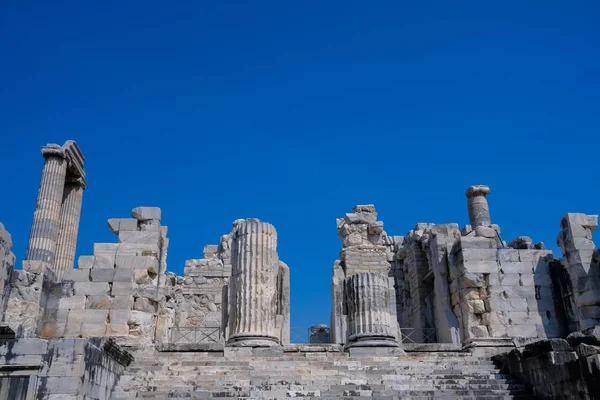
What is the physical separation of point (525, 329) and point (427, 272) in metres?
6.14

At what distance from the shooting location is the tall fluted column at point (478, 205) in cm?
2181

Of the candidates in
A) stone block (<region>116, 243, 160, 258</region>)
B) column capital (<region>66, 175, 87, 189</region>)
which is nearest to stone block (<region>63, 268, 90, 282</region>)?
stone block (<region>116, 243, 160, 258</region>)

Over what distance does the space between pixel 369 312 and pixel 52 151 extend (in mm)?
14242

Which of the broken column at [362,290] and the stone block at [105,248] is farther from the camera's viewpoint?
the stone block at [105,248]

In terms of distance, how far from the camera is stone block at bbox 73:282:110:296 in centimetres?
1473

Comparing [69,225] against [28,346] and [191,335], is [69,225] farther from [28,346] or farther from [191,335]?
[28,346]

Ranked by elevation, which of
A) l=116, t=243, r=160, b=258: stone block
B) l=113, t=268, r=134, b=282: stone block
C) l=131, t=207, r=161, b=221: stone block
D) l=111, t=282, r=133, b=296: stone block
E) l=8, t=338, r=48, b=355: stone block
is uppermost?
l=131, t=207, r=161, b=221: stone block

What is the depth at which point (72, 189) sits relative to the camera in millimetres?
24312

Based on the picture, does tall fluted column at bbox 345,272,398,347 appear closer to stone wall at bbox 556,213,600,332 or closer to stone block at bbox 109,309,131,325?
stone wall at bbox 556,213,600,332

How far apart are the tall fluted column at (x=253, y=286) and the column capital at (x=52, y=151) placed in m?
10.2

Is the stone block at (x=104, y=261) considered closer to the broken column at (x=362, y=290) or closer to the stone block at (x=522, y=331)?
the broken column at (x=362, y=290)

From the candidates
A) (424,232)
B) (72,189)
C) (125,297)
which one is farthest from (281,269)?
(72,189)

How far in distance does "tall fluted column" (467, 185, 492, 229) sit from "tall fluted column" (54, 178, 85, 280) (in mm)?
15553

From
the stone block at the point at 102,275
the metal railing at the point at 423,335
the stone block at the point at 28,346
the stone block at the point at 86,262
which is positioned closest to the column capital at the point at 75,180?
the stone block at the point at 86,262
